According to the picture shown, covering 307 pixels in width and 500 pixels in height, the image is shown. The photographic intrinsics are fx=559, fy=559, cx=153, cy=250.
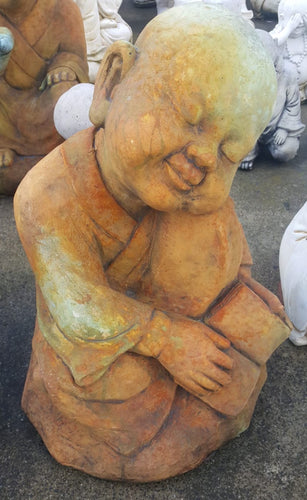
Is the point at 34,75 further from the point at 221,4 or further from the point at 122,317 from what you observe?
the point at 122,317

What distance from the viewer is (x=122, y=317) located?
1.32 meters

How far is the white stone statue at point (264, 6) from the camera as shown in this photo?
5.48 meters

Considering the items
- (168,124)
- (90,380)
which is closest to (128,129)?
(168,124)

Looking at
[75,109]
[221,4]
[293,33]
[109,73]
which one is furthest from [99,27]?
[109,73]

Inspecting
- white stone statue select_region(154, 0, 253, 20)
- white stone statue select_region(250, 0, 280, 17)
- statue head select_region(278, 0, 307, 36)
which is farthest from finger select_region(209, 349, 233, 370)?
white stone statue select_region(250, 0, 280, 17)

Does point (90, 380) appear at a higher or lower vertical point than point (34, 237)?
lower

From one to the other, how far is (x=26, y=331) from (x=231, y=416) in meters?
0.88

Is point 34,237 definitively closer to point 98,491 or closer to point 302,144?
point 98,491

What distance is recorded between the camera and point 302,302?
6.45 ft

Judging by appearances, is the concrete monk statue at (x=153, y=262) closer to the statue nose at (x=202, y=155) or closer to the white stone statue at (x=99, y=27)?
the statue nose at (x=202, y=155)

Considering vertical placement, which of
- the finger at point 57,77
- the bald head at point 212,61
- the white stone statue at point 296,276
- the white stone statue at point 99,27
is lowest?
Answer: the white stone statue at point 99,27

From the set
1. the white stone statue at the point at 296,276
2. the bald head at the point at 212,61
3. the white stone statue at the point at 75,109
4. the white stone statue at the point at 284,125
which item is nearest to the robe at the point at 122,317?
the bald head at the point at 212,61

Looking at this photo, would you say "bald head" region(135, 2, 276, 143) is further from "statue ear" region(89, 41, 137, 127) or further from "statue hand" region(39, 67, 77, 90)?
"statue hand" region(39, 67, 77, 90)

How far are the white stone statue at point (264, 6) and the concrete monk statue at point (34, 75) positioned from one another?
11.2 ft
